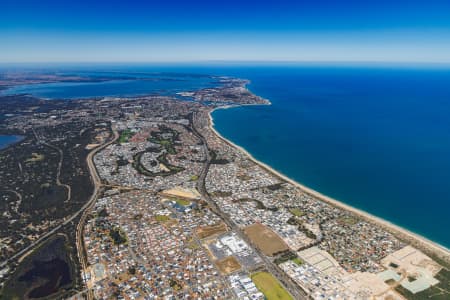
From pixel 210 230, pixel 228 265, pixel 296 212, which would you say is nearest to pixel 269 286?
pixel 228 265

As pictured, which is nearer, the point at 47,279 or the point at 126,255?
the point at 47,279

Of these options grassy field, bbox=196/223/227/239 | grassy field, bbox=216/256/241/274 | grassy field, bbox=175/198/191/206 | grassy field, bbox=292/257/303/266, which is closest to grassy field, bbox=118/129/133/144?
grassy field, bbox=175/198/191/206

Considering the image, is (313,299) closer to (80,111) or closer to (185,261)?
(185,261)

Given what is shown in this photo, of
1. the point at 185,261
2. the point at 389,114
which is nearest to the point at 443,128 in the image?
the point at 389,114

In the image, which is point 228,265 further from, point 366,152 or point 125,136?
point 125,136

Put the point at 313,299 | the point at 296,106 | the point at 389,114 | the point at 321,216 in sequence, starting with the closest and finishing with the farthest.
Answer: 1. the point at 313,299
2. the point at 321,216
3. the point at 389,114
4. the point at 296,106

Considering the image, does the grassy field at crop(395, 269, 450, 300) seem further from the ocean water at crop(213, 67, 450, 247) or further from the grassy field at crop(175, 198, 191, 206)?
the grassy field at crop(175, 198, 191, 206)

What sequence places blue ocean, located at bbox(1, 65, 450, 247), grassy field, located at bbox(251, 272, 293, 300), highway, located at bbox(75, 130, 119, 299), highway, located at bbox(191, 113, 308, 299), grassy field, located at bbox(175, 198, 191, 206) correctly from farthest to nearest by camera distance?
blue ocean, located at bbox(1, 65, 450, 247) → grassy field, located at bbox(175, 198, 191, 206) → highway, located at bbox(75, 130, 119, 299) → highway, located at bbox(191, 113, 308, 299) → grassy field, located at bbox(251, 272, 293, 300)

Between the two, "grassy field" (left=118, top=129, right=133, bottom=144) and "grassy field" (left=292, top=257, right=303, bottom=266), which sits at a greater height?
"grassy field" (left=118, top=129, right=133, bottom=144)
